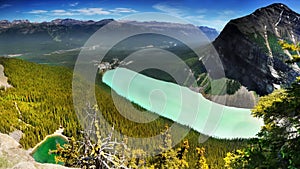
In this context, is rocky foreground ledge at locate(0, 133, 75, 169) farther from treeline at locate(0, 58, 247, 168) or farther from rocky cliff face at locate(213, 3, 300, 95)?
rocky cliff face at locate(213, 3, 300, 95)

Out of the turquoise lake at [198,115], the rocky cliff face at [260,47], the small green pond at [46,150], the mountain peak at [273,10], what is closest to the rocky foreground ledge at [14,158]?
the small green pond at [46,150]

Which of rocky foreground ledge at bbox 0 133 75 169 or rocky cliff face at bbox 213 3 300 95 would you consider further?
rocky cliff face at bbox 213 3 300 95

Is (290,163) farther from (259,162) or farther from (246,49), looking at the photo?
(246,49)

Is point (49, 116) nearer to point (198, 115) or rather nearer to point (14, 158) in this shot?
point (14, 158)

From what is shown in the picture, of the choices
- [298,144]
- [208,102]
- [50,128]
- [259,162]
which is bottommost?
[208,102]

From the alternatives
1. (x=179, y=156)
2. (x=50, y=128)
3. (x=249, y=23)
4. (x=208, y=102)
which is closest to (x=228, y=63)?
(x=249, y=23)

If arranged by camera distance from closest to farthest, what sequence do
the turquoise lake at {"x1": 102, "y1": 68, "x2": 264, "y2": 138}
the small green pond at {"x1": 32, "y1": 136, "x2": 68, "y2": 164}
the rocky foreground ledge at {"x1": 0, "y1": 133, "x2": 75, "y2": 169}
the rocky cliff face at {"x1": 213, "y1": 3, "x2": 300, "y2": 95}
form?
1. the rocky foreground ledge at {"x1": 0, "y1": 133, "x2": 75, "y2": 169}
2. the small green pond at {"x1": 32, "y1": 136, "x2": 68, "y2": 164}
3. the turquoise lake at {"x1": 102, "y1": 68, "x2": 264, "y2": 138}
4. the rocky cliff face at {"x1": 213, "y1": 3, "x2": 300, "y2": 95}

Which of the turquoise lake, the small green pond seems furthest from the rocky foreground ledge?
the turquoise lake
